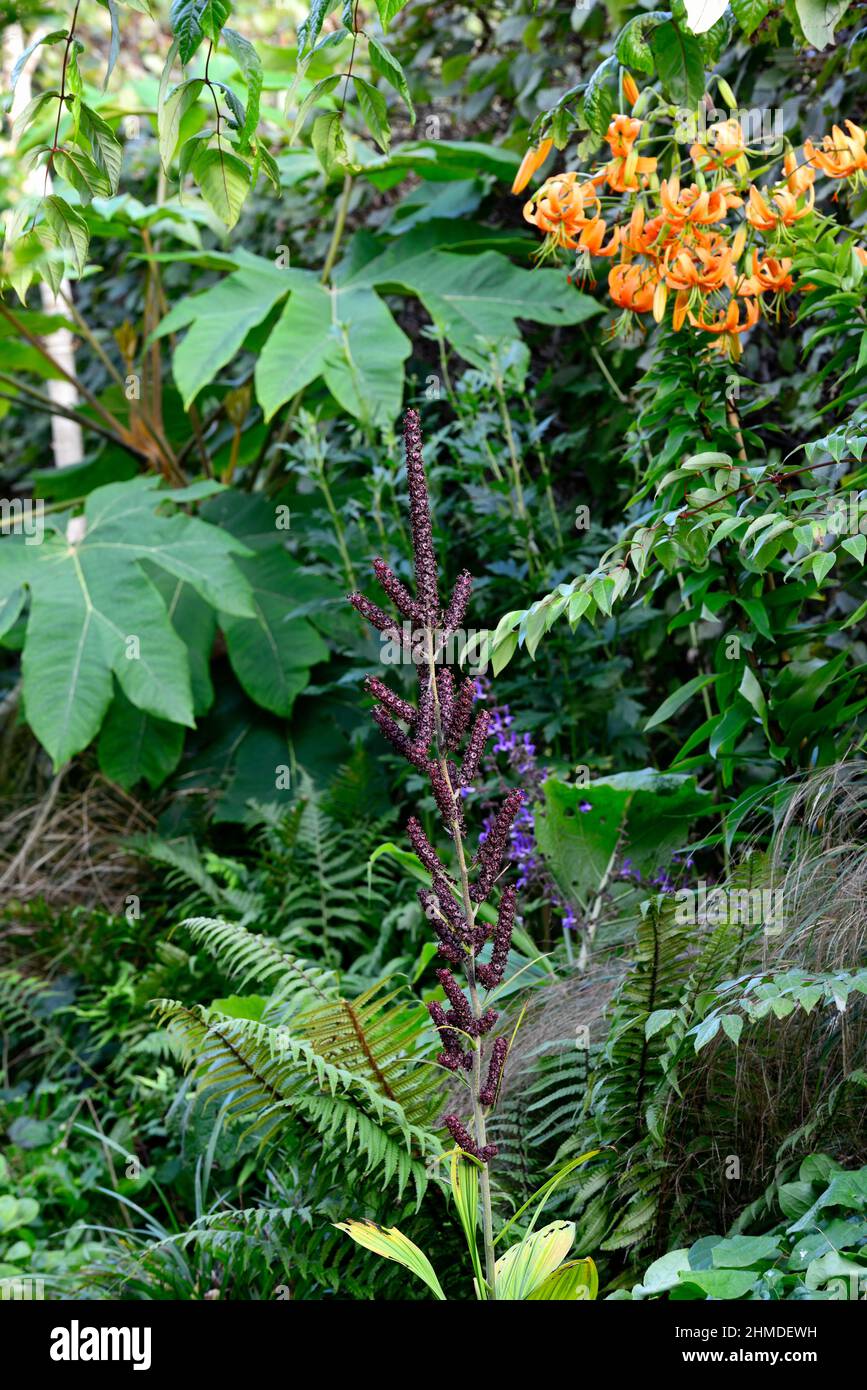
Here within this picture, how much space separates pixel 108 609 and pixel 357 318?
44.9 inches

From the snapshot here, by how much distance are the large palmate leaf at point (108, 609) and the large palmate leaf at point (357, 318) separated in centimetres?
46

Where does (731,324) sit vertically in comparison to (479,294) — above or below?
below

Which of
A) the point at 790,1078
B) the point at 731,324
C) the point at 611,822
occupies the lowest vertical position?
the point at 790,1078

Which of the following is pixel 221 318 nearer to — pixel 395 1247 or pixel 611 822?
pixel 611 822

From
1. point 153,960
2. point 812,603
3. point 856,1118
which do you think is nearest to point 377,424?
point 812,603

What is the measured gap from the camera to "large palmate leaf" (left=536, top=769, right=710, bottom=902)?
2.81 meters

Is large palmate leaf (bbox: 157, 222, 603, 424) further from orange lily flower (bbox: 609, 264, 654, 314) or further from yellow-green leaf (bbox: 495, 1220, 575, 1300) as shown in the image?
yellow-green leaf (bbox: 495, 1220, 575, 1300)

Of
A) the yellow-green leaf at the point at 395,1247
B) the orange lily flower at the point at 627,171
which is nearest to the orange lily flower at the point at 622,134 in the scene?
the orange lily flower at the point at 627,171

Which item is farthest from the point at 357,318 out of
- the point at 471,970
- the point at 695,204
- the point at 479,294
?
the point at 471,970

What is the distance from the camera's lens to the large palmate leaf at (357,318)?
152 inches

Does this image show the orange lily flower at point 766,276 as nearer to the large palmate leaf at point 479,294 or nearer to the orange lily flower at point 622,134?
the orange lily flower at point 622,134

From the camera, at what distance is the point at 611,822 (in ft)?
9.34

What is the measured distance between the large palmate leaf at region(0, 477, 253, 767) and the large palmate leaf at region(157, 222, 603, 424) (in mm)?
455

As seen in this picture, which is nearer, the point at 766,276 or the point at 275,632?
the point at 766,276
